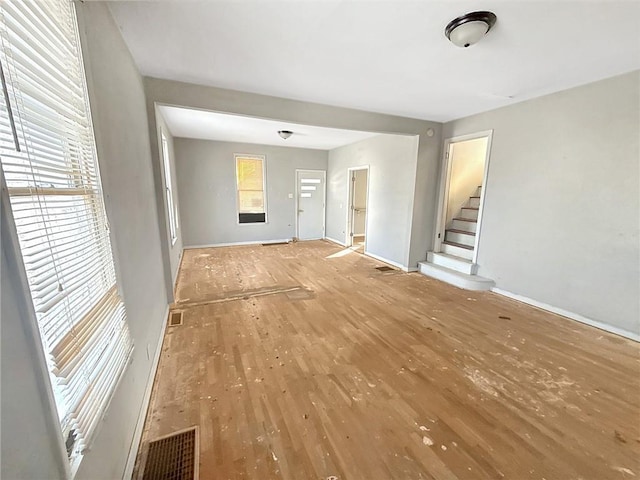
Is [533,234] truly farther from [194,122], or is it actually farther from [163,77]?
[194,122]

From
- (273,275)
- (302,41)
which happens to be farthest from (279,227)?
(302,41)

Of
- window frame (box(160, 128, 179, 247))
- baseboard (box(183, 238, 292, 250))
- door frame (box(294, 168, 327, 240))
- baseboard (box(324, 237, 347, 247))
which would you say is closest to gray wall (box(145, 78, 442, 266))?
window frame (box(160, 128, 179, 247))

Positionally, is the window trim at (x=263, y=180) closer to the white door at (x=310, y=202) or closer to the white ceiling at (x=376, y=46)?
the white door at (x=310, y=202)

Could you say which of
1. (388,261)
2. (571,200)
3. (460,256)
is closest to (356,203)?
(388,261)

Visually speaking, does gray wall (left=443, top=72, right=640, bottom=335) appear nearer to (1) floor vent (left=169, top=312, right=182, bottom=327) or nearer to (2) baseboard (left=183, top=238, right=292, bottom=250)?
(1) floor vent (left=169, top=312, right=182, bottom=327)

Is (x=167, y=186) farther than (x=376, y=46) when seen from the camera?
Yes

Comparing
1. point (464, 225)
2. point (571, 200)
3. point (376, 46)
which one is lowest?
point (464, 225)

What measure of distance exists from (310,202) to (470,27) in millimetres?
5862

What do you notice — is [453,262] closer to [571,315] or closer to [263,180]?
[571,315]

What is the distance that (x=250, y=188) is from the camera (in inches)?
267

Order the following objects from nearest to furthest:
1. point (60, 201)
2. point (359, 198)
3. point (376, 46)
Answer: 1. point (60, 201)
2. point (376, 46)
3. point (359, 198)

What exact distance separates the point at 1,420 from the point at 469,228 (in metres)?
5.48

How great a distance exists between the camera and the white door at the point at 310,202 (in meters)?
7.27

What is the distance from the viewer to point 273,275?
453cm
